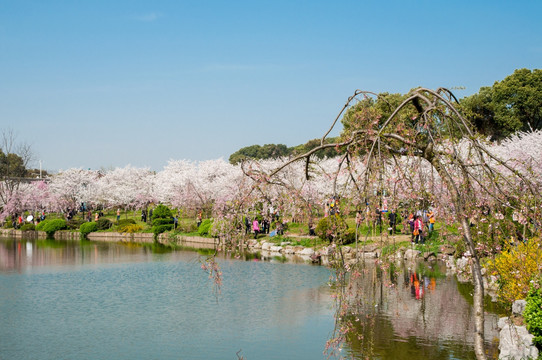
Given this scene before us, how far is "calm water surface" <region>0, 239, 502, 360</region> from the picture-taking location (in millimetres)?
11297

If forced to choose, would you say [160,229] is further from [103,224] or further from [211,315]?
[211,315]

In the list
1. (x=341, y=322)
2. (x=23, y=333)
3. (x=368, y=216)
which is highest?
(x=368, y=216)

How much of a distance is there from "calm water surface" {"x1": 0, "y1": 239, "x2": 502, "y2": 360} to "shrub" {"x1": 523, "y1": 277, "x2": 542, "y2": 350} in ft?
6.83

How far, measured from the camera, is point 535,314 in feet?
27.5

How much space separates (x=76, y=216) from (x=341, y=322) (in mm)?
52561

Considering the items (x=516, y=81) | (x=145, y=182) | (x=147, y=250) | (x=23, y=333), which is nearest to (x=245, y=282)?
(x=23, y=333)

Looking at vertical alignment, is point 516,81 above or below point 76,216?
above

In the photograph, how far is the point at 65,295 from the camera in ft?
58.2

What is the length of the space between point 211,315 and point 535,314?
8403mm

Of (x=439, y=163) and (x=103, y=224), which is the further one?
(x=103, y=224)

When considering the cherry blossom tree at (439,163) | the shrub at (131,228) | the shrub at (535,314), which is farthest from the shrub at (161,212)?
the cherry blossom tree at (439,163)

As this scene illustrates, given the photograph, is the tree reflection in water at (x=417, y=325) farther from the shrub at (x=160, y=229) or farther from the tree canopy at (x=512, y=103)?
the tree canopy at (x=512, y=103)

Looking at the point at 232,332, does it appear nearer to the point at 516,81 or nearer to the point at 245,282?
the point at 245,282

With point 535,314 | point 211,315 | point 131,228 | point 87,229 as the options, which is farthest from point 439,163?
point 87,229
